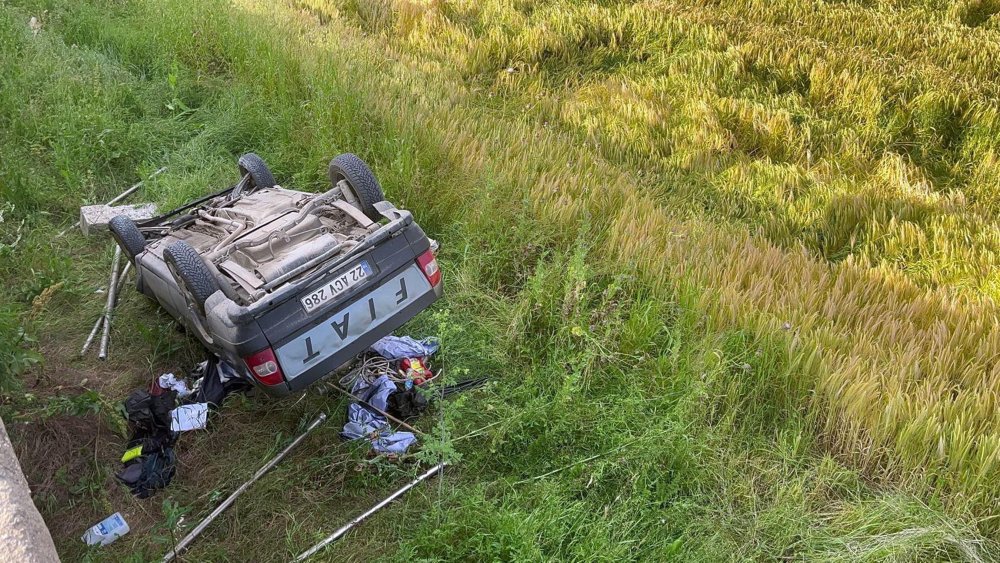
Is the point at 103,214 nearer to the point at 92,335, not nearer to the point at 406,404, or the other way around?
the point at 92,335

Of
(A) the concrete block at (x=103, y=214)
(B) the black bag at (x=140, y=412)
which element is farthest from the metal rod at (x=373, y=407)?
(A) the concrete block at (x=103, y=214)

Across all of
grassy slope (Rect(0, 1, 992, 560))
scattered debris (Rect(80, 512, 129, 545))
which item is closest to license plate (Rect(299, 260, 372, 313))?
grassy slope (Rect(0, 1, 992, 560))

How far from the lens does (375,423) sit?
149 inches

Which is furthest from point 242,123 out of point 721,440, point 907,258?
point 907,258

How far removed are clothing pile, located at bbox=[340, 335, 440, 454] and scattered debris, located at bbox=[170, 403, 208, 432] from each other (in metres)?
0.78

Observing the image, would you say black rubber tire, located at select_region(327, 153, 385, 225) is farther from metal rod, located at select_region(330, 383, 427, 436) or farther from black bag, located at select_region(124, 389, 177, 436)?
black bag, located at select_region(124, 389, 177, 436)

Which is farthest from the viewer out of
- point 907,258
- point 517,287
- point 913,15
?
point 913,15

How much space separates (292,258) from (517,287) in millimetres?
1673

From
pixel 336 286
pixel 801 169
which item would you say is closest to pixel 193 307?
pixel 336 286

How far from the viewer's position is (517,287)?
4.84 metres

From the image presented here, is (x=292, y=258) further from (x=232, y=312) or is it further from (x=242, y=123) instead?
(x=242, y=123)

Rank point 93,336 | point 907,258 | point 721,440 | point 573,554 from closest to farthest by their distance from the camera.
A: point 573,554, point 721,440, point 93,336, point 907,258

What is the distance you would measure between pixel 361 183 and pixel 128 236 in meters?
1.58

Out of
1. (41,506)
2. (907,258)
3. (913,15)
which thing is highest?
(913,15)
